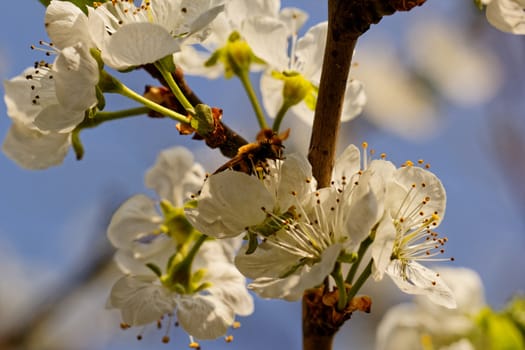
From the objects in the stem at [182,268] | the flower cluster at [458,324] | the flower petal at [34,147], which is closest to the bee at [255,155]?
the stem at [182,268]

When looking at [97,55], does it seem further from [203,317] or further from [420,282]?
[420,282]

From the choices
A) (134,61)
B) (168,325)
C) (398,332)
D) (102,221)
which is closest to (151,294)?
(168,325)

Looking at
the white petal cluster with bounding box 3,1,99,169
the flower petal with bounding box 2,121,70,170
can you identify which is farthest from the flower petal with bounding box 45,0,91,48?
the flower petal with bounding box 2,121,70,170

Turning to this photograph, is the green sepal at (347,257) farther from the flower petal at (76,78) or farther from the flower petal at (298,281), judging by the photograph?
the flower petal at (76,78)

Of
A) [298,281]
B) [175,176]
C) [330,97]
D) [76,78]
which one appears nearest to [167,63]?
[76,78]

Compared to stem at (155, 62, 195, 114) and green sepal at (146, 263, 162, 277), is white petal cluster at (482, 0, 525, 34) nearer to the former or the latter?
stem at (155, 62, 195, 114)

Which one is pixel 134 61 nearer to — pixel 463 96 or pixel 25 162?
pixel 25 162
